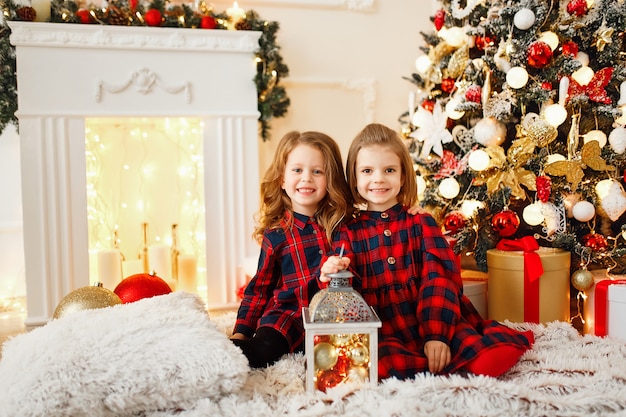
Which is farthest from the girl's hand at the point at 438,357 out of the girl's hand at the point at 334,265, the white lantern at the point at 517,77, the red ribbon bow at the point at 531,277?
the white lantern at the point at 517,77

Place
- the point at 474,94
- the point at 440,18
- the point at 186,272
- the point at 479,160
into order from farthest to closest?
the point at 186,272, the point at 440,18, the point at 474,94, the point at 479,160

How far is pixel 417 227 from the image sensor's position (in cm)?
181

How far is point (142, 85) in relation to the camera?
9.88 ft

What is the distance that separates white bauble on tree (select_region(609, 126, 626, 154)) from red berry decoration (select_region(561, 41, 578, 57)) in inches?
15.5

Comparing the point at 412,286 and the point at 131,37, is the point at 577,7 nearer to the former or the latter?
the point at 412,286

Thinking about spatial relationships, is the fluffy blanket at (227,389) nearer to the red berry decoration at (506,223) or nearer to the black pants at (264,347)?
the black pants at (264,347)

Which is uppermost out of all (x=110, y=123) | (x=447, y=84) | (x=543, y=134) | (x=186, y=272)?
(x=447, y=84)

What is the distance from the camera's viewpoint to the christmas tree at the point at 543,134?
241cm

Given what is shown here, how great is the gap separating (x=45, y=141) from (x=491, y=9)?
2.39 m

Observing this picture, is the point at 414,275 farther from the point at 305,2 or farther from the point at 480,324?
the point at 305,2

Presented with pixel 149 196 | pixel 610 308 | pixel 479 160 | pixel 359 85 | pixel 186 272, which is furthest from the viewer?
pixel 359 85

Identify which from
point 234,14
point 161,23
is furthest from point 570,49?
point 161,23

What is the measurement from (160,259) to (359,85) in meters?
1.70

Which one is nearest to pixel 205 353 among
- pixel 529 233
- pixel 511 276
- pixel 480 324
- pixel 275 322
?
pixel 275 322
